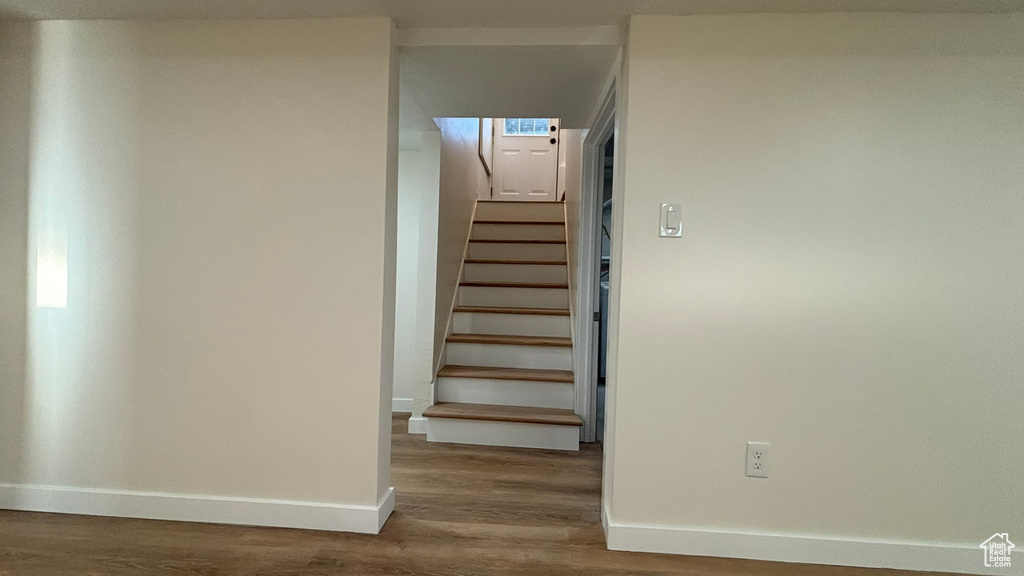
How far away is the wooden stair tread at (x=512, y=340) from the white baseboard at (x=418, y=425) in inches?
21.0

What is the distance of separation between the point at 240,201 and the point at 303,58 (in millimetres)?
578

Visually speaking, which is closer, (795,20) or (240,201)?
(795,20)

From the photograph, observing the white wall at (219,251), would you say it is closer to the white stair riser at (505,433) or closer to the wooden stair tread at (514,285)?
the white stair riser at (505,433)

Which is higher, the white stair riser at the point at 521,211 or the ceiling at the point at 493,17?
the ceiling at the point at 493,17

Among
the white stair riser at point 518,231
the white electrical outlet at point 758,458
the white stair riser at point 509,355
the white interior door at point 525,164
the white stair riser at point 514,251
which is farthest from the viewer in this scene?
the white interior door at point 525,164

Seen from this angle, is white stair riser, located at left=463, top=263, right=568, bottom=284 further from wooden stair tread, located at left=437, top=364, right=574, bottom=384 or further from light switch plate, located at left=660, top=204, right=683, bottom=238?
light switch plate, located at left=660, top=204, right=683, bottom=238

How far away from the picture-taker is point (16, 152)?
71.3 inches

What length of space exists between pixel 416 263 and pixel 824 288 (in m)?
2.50

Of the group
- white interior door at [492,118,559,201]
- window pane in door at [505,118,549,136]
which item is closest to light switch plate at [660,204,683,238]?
white interior door at [492,118,559,201]

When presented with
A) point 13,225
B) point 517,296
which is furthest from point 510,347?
point 13,225

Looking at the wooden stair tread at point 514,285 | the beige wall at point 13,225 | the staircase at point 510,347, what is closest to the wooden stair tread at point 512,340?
the staircase at point 510,347

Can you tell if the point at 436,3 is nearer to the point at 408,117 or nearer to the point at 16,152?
the point at 408,117

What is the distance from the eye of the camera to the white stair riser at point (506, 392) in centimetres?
286

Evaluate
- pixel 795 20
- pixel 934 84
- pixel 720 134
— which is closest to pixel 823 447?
pixel 720 134
